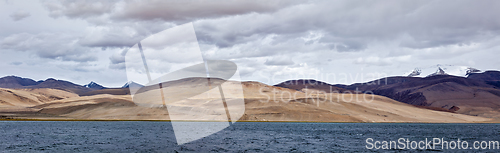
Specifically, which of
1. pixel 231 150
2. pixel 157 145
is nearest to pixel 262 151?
pixel 231 150

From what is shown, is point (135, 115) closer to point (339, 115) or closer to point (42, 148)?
point (339, 115)

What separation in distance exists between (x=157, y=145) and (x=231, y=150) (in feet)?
39.9

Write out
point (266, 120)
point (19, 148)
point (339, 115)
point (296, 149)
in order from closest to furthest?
point (19, 148) → point (296, 149) → point (266, 120) → point (339, 115)

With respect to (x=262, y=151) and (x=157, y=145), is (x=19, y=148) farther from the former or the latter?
(x=262, y=151)

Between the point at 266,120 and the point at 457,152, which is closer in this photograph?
the point at 457,152

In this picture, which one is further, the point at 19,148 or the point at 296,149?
the point at 296,149

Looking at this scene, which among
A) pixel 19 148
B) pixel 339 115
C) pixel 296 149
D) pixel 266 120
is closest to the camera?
pixel 19 148

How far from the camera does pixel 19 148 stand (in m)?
54.2

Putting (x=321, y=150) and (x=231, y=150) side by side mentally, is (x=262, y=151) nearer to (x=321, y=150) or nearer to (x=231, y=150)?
(x=231, y=150)

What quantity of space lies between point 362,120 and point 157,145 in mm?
149434

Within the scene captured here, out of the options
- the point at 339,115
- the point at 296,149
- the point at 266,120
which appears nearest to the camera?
the point at 296,149

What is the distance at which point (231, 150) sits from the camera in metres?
55.5

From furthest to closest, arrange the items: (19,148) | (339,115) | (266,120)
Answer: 1. (339,115)
2. (266,120)
3. (19,148)

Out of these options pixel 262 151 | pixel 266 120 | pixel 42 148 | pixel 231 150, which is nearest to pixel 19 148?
pixel 42 148
